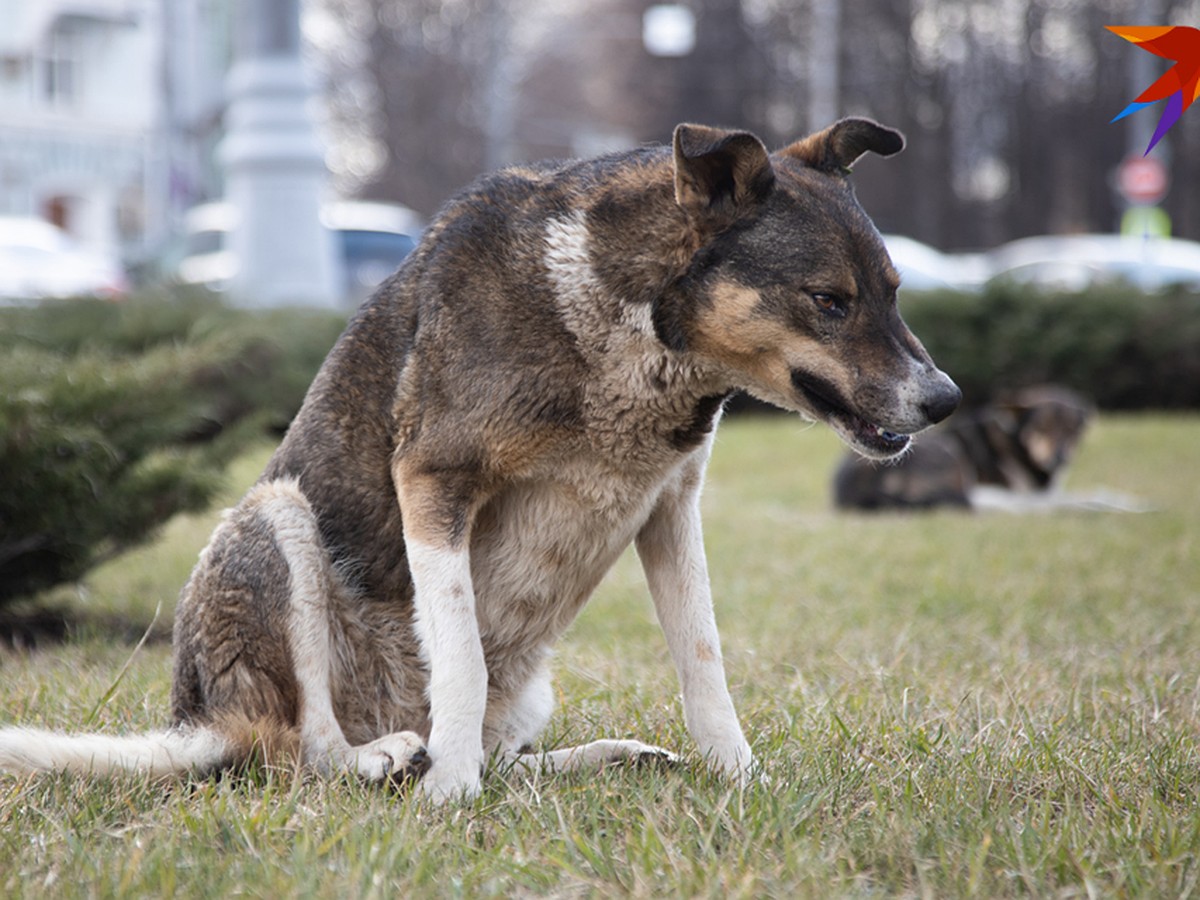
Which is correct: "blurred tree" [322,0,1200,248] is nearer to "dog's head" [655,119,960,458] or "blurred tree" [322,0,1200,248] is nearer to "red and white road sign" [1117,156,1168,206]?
"red and white road sign" [1117,156,1168,206]

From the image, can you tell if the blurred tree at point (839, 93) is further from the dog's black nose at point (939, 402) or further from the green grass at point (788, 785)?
the dog's black nose at point (939, 402)

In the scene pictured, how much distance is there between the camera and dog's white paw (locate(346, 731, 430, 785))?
334 cm

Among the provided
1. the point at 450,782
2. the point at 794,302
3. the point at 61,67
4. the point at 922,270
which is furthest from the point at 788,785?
the point at 61,67

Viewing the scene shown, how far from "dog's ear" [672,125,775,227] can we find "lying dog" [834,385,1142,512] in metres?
6.52

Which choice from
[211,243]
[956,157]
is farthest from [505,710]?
[956,157]

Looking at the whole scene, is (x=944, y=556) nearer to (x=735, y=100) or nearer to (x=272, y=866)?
(x=272, y=866)

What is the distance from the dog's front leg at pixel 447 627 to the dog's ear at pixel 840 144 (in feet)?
4.21

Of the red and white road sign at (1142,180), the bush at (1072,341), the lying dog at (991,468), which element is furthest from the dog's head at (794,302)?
the red and white road sign at (1142,180)

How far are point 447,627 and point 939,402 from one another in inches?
51.1

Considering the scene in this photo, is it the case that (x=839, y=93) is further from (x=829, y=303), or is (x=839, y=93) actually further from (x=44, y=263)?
(x=829, y=303)

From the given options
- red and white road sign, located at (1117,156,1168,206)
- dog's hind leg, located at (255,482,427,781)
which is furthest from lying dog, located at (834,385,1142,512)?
red and white road sign, located at (1117,156,1168,206)

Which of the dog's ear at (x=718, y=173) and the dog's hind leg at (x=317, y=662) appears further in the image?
the dog's hind leg at (x=317, y=662)

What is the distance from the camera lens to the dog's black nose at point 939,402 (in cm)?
324

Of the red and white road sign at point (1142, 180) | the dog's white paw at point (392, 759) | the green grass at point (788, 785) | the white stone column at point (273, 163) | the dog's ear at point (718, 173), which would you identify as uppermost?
the red and white road sign at point (1142, 180)
